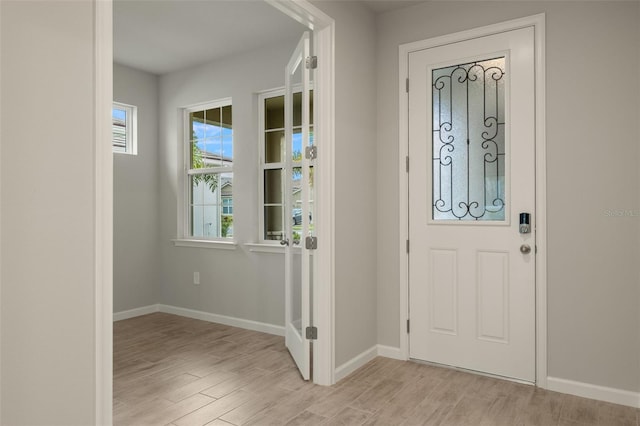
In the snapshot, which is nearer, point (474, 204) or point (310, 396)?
point (310, 396)

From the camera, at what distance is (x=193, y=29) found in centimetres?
378

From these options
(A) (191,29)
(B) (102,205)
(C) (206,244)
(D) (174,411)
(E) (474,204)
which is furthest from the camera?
(C) (206,244)

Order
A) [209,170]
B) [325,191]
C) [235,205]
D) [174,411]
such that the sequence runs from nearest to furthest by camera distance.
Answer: [174,411]
[325,191]
[235,205]
[209,170]

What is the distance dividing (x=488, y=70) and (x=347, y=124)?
1.03 meters

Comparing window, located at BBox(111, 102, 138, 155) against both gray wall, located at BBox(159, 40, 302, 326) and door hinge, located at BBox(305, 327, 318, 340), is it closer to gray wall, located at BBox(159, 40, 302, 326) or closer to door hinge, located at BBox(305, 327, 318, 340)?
gray wall, located at BBox(159, 40, 302, 326)

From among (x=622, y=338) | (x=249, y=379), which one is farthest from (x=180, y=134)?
(x=622, y=338)

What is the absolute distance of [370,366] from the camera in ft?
10.7

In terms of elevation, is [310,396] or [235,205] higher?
[235,205]

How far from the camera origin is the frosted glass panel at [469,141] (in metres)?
3.01

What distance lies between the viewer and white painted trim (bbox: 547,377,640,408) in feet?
8.52

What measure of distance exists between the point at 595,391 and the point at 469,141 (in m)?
1.75

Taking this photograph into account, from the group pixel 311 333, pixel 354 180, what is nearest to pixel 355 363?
pixel 311 333

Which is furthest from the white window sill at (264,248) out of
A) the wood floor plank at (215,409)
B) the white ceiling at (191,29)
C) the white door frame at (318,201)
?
the white ceiling at (191,29)

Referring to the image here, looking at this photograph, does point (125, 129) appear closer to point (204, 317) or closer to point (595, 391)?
point (204, 317)
